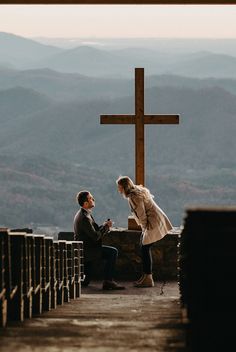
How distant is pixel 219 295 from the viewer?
4004 millimetres

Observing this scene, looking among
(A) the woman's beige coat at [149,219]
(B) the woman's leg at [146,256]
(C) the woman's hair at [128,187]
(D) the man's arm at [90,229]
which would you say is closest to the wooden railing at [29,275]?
(C) the woman's hair at [128,187]

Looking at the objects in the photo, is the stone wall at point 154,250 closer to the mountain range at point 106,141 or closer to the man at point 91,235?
the man at point 91,235

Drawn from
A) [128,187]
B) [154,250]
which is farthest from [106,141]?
[128,187]

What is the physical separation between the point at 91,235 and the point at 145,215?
593 millimetres

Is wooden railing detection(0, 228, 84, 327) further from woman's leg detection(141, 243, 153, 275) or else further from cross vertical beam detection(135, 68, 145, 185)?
cross vertical beam detection(135, 68, 145, 185)

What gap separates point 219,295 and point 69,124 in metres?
82.2

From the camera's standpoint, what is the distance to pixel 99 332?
197 inches

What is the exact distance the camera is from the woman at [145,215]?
33.1 ft

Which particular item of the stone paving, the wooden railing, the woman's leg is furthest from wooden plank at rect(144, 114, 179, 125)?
the stone paving

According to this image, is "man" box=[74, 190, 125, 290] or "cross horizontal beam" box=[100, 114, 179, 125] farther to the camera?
"cross horizontal beam" box=[100, 114, 179, 125]

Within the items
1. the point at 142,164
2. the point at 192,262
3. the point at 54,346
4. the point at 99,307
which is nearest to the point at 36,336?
the point at 54,346

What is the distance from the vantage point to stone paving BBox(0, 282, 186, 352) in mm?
4520

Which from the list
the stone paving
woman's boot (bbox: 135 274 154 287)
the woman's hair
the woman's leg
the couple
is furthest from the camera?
woman's boot (bbox: 135 274 154 287)

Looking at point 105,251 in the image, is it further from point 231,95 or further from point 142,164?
point 231,95
